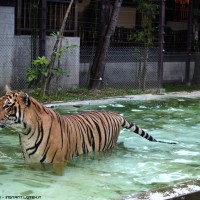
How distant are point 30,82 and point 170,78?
6.64m

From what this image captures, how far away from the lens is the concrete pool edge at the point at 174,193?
480 cm

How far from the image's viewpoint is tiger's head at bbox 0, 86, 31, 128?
20.1 ft

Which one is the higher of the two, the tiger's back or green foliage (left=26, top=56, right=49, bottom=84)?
green foliage (left=26, top=56, right=49, bottom=84)

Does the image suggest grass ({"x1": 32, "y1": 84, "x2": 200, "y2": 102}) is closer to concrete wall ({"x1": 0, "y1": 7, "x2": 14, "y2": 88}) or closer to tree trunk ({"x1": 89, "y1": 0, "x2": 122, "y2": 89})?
tree trunk ({"x1": 89, "y1": 0, "x2": 122, "y2": 89})

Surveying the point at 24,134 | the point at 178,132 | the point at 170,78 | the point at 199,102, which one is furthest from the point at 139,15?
the point at 24,134

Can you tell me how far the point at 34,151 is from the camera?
631 centimetres

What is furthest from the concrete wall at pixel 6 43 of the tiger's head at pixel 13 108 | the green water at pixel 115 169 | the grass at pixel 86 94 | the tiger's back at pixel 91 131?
the tiger's head at pixel 13 108

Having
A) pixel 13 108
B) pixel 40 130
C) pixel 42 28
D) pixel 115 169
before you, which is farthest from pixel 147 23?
pixel 13 108

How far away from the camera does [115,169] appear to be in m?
6.80

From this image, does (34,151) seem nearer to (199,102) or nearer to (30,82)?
(30,82)

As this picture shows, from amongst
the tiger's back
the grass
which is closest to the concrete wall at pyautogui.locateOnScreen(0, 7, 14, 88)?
the grass

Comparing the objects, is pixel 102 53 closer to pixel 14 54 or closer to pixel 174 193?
pixel 14 54

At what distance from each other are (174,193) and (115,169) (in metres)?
1.91

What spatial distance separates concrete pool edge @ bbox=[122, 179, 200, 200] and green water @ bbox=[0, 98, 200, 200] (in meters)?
0.70
